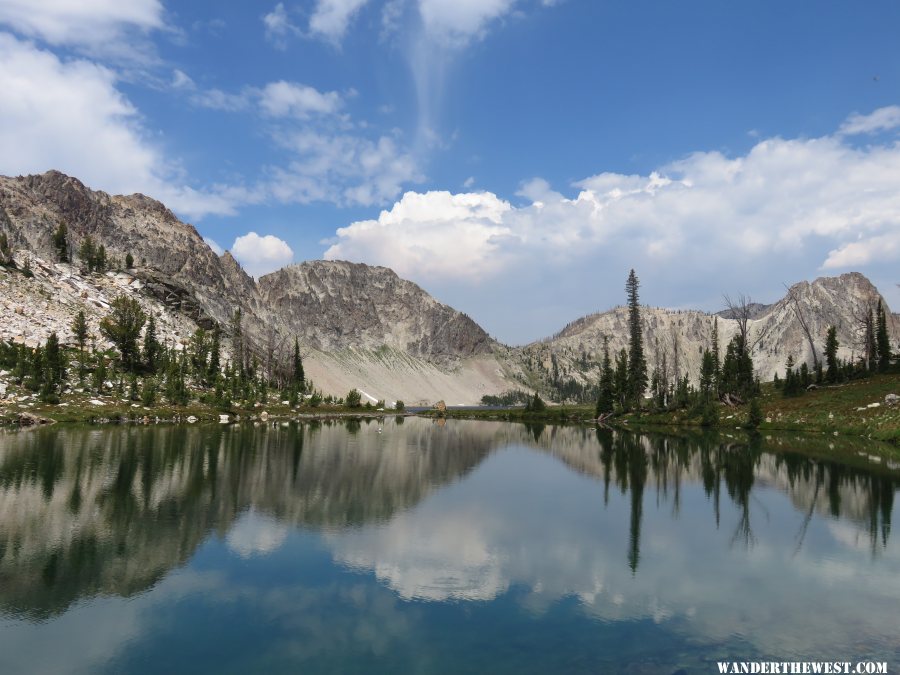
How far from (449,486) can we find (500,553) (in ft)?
58.2

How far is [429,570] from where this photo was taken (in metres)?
21.9

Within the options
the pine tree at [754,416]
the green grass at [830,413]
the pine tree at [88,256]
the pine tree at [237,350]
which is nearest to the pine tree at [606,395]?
the green grass at [830,413]

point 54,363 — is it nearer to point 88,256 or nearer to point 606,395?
point 88,256

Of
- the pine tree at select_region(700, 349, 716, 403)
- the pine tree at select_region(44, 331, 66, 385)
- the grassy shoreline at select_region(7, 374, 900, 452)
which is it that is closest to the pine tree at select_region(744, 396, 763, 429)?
the grassy shoreline at select_region(7, 374, 900, 452)

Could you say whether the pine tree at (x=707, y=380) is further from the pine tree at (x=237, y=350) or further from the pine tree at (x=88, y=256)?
the pine tree at (x=88, y=256)

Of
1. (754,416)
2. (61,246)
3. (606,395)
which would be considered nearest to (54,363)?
(61,246)

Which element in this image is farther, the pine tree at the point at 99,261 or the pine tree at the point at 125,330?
the pine tree at the point at 99,261

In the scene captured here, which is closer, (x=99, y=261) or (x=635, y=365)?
(x=635, y=365)

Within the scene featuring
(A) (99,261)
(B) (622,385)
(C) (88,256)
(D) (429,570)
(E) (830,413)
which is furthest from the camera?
(A) (99,261)

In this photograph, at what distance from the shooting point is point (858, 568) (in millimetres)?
22938

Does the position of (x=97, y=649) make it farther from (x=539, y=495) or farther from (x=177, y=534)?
(x=539, y=495)

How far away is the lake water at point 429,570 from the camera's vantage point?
49.6ft

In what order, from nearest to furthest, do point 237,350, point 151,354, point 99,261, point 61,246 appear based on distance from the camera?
point 151,354
point 61,246
point 99,261
point 237,350

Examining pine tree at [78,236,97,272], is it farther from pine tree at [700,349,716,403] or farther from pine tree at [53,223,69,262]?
pine tree at [700,349,716,403]
